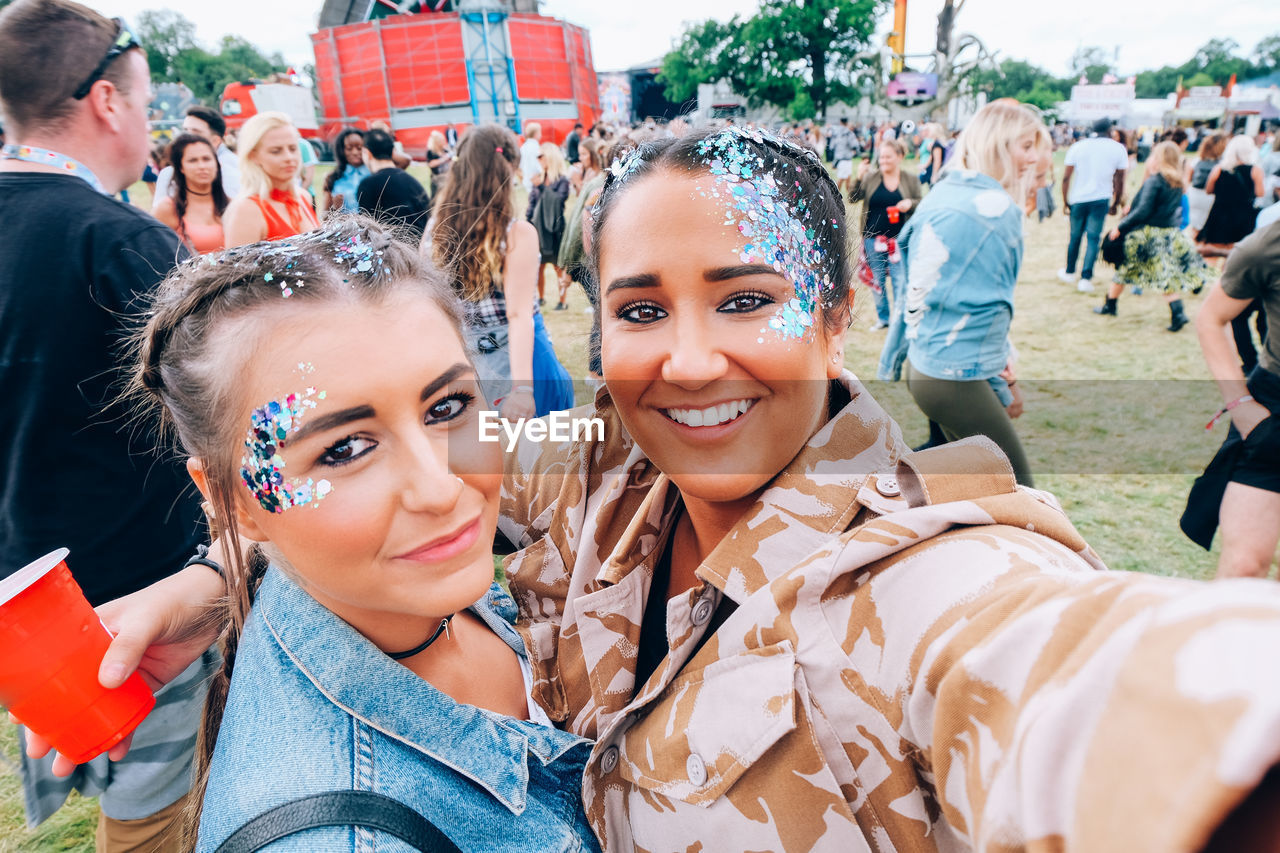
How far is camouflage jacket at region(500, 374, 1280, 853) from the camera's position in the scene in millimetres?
459

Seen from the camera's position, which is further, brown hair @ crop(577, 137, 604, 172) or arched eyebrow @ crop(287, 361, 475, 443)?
brown hair @ crop(577, 137, 604, 172)

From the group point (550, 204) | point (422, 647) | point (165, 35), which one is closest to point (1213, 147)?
point (550, 204)

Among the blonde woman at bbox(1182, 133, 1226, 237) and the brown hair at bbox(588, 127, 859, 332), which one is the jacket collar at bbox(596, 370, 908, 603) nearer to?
the brown hair at bbox(588, 127, 859, 332)

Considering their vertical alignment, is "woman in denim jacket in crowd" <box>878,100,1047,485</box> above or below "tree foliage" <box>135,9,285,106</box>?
below

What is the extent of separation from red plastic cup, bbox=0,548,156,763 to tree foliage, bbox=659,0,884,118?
4015 centimetres

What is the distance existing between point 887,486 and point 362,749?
0.88 metres

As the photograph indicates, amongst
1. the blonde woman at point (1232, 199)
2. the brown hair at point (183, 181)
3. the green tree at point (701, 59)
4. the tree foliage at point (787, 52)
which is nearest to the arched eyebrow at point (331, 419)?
the brown hair at point (183, 181)

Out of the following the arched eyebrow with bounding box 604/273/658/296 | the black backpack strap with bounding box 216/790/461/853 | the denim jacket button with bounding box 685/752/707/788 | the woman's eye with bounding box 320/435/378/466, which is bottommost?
the denim jacket button with bounding box 685/752/707/788

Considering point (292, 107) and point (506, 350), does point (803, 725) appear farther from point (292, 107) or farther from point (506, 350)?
point (292, 107)

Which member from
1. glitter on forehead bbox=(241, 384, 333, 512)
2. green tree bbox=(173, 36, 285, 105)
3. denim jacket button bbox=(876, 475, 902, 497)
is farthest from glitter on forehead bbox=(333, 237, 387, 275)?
green tree bbox=(173, 36, 285, 105)

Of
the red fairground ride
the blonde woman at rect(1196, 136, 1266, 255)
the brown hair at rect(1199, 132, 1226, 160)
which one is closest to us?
the blonde woman at rect(1196, 136, 1266, 255)

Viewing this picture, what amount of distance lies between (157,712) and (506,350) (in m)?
2.32

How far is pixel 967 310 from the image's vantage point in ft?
11.6

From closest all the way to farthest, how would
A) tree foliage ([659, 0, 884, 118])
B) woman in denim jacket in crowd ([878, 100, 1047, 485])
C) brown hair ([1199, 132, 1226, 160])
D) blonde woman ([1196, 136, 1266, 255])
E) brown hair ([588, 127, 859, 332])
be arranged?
brown hair ([588, 127, 859, 332]) → woman in denim jacket in crowd ([878, 100, 1047, 485]) → blonde woman ([1196, 136, 1266, 255]) → brown hair ([1199, 132, 1226, 160]) → tree foliage ([659, 0, 884, 118])
